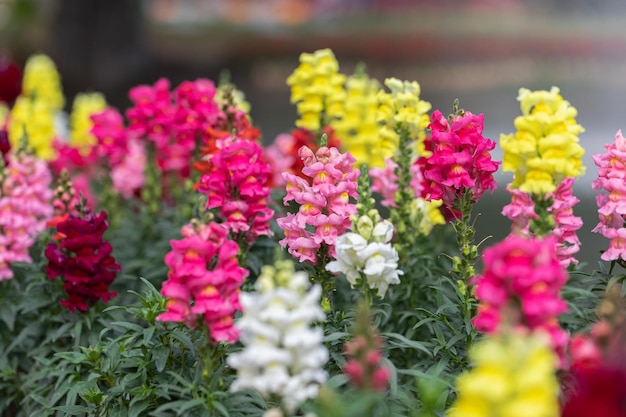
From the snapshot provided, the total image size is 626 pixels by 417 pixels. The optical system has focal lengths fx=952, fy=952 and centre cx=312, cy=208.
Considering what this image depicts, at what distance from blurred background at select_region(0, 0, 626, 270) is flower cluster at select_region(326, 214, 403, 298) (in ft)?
27.7

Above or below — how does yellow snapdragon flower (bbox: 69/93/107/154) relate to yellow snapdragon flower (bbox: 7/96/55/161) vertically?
above

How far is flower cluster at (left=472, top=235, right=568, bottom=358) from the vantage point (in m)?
2.48

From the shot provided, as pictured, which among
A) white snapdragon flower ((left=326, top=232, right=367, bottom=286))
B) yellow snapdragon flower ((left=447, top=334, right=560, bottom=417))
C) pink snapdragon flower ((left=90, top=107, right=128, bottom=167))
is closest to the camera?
yellow snapdragon flower ((left=447, top=334, right=560, bottom=417))

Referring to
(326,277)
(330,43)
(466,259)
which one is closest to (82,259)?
(326,277)

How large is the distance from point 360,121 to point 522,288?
2.72m

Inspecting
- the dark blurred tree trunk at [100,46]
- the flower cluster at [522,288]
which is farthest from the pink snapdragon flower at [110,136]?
the dark blurred tree trunk at [100,46]

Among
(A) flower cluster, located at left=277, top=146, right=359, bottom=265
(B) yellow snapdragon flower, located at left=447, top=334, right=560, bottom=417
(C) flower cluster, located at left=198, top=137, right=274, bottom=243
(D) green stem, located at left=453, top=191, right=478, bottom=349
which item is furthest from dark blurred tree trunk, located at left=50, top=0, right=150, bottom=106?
(B) yellow snapdragon flower, located at left=447, top=334, right=560, bottom=417

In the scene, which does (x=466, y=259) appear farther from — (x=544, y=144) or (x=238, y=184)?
(x=238, y=184)

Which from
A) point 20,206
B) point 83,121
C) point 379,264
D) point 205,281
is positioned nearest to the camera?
point 205,281

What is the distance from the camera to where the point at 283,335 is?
2613mm

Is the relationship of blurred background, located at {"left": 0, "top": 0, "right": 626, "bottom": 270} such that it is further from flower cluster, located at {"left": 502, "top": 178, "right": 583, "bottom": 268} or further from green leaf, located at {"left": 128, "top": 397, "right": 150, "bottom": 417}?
green leaf, located at {"left": 128, "top": 397, "right": 150, "bottom": 417}

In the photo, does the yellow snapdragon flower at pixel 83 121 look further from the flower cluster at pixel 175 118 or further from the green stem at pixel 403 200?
the green stem at pixel 403 200

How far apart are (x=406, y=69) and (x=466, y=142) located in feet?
37.4

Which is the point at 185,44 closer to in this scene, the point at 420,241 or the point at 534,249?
the point at 420,241
